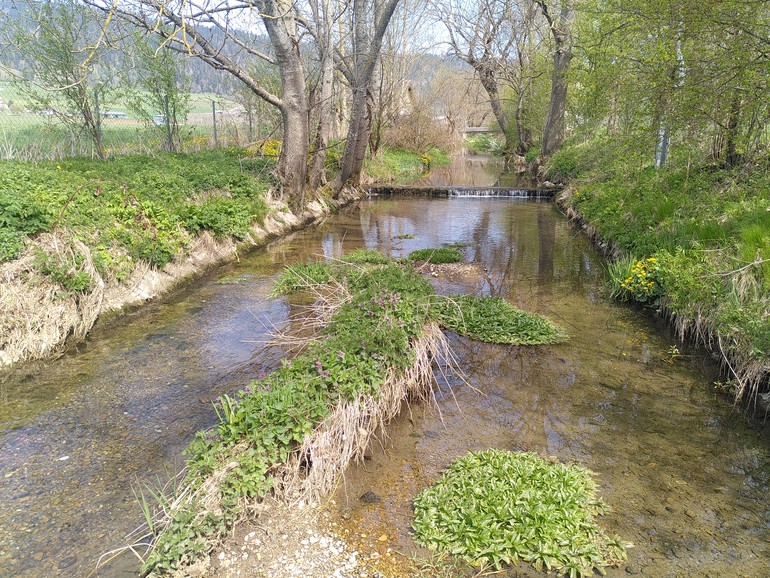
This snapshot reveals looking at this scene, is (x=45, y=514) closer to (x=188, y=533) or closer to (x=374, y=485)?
(x=188, y=533)

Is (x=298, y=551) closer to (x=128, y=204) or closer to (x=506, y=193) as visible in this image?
(x=128, y=204)

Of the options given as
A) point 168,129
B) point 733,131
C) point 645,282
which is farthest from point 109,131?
point 733,131

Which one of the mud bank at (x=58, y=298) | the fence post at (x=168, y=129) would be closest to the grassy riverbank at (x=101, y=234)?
the mud bank at (x=58, y=298)

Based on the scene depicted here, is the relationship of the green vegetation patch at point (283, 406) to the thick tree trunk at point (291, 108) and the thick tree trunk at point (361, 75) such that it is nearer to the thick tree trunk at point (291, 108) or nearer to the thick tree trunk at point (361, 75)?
the thick tree trunk at point (291, 108)

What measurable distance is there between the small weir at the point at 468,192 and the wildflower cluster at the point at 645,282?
11.7m

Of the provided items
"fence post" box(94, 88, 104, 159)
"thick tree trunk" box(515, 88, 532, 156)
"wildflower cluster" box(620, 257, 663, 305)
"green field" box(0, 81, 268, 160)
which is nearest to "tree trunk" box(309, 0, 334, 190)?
"green field" box(0, 81, 268, 160)

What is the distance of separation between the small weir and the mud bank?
1242 centimetres

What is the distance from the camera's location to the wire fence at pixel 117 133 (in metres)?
11.6

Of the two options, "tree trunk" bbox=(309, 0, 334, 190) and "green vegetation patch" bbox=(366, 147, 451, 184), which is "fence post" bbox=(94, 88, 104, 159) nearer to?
"tree trunk" bbox=(309, 0, 334, 190)

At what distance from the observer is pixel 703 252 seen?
23.6ft

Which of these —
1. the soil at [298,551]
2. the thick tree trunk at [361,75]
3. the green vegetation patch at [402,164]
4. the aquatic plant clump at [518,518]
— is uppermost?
the thick tree trunk at [361,75]

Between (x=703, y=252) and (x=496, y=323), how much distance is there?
9.97 ft

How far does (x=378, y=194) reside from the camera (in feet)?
67.5

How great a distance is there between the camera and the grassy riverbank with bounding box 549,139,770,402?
5.52m
